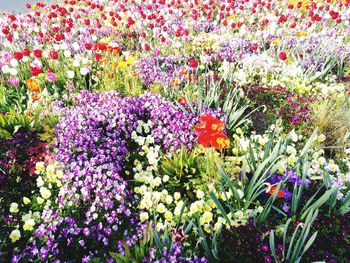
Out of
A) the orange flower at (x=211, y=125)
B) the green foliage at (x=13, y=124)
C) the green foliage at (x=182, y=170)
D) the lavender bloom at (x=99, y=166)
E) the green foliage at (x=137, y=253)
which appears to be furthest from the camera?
the green foliage at (x=13, y=124)

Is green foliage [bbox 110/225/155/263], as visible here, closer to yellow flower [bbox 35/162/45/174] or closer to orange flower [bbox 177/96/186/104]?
yellow flower [bbox 35/162/45/174]

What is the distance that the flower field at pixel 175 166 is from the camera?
2463 mm

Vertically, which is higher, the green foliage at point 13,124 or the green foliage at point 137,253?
A: the green foliage at point 13,124

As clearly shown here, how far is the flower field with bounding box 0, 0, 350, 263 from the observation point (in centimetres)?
246

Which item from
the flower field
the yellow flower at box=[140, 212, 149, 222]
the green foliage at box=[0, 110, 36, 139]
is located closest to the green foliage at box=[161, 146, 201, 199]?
the flower field

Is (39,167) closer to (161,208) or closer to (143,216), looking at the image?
(143,216)

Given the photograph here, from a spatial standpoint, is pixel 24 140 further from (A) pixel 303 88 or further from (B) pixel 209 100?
(A) pixel 303 88

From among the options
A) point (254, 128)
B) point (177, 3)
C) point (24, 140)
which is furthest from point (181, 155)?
point (177, 3)

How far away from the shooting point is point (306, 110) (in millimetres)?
4523

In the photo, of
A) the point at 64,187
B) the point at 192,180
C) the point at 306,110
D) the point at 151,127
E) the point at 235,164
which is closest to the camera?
the point at 64,187

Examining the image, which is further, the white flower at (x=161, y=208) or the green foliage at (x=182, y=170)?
the green foliage at (x=182, y=170)

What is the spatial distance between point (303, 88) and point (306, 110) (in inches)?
31.0

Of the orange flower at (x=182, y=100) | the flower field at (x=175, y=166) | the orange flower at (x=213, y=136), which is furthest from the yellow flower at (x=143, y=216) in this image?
the orange flower at (x=182, y=100)

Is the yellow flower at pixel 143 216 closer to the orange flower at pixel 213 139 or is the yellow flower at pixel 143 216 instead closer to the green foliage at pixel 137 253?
the green foliage at pixel 137 253
